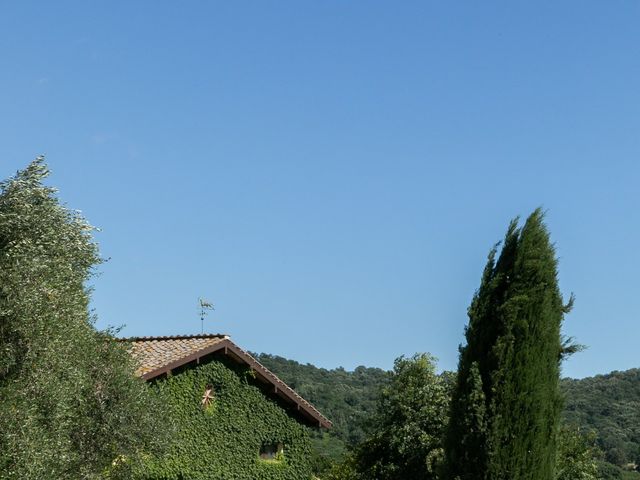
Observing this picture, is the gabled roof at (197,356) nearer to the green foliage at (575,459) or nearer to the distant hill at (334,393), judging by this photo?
the green foliage at (575,459)

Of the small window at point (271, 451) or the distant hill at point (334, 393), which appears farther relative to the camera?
the distant hill at point (334, 393)

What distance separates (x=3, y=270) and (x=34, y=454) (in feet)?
10.8

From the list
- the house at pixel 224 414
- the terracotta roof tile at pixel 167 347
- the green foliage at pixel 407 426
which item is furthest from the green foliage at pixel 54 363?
the green foliage at pixel 407 426

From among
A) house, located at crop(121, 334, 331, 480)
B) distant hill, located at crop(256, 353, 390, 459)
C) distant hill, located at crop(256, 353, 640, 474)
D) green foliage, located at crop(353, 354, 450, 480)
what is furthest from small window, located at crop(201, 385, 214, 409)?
distant hill, located at crop(256, 353, 640, 474)

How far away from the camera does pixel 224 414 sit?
28.9m

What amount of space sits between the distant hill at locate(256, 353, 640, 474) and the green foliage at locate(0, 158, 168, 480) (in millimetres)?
35288

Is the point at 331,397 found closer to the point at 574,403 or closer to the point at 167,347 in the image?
the point at 574,403

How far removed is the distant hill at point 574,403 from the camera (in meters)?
60.8

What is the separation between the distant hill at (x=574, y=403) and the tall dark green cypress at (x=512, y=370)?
124ft

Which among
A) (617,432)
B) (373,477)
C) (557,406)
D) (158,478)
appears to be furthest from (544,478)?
(617,432)

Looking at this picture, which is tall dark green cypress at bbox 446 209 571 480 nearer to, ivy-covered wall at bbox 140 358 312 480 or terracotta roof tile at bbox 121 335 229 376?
terracotta roof tile at bbox 121 335 229 376

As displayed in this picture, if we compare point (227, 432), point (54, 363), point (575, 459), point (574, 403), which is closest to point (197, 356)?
point (227, 432)

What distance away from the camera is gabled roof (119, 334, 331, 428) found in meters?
27.1

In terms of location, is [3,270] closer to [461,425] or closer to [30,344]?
[30,344]
